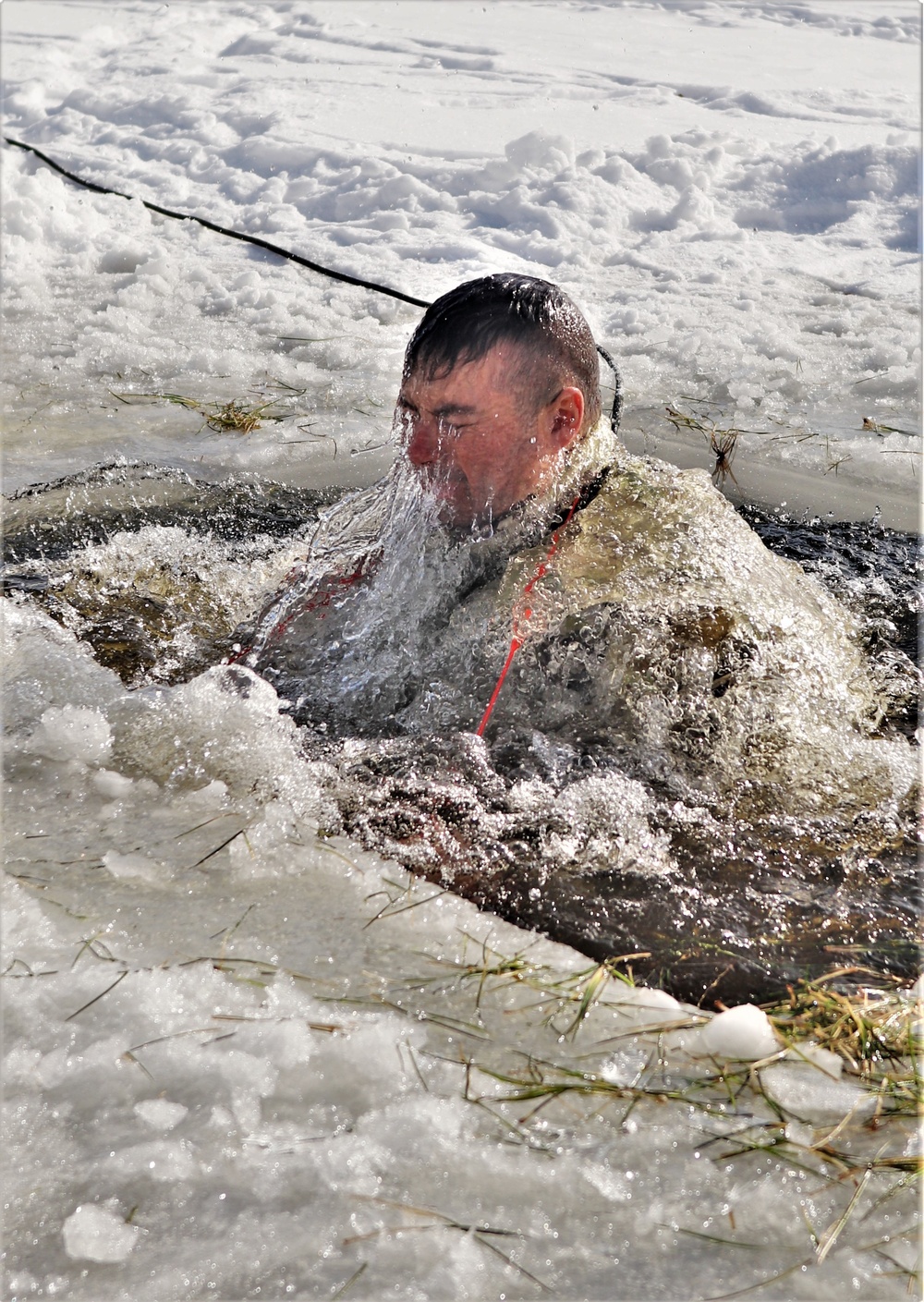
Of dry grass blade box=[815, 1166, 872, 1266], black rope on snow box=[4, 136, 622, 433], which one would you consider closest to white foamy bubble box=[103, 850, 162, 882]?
dry grass blade box=[815, 1166, 872, 1266]

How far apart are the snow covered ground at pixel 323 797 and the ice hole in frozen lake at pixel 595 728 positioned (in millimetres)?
98

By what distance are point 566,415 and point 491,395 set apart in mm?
200

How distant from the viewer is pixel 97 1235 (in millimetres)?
1379

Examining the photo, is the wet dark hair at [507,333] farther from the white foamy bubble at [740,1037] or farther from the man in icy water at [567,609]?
the white foamy bubble at [740,1037]

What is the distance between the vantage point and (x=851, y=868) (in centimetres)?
218

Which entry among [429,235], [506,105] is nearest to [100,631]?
[429,235]

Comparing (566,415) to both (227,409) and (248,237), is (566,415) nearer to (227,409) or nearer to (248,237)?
(227,409)

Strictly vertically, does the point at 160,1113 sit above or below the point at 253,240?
below

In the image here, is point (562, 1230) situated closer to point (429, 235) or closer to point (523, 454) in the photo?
point (523, 454)

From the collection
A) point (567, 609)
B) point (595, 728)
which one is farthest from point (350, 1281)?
point (567, 609)

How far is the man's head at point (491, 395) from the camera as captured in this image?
2408mm

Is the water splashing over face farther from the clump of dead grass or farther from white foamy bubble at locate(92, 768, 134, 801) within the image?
the clump of dead grass

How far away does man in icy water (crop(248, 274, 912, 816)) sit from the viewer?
2406mm

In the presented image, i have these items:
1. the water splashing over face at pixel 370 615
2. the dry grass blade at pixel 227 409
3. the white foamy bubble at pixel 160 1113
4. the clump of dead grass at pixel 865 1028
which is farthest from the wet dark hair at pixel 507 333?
the dry grass blade at pixel 227 409
